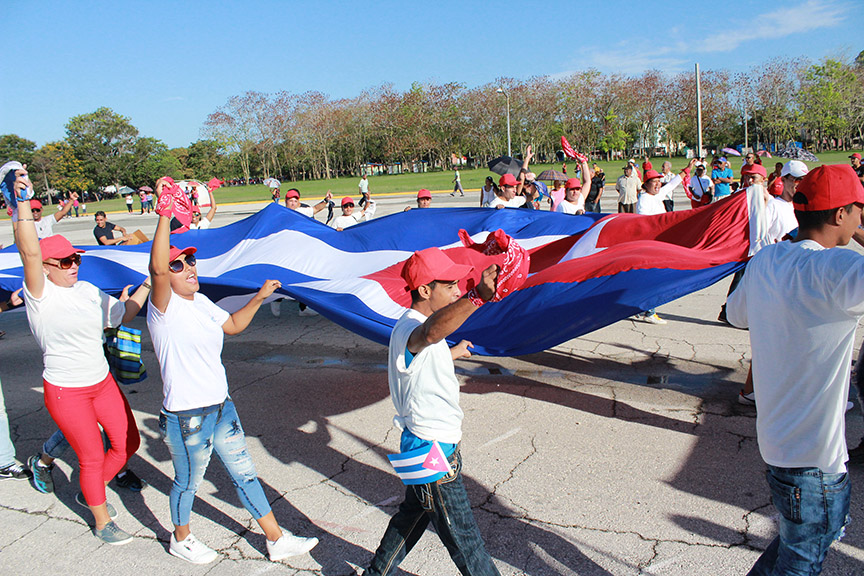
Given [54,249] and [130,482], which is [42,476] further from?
[54,249]

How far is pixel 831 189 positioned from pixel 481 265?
54.9 inches

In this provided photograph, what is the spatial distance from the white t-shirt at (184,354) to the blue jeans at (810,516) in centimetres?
249

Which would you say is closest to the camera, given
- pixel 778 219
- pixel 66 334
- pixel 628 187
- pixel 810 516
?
pixel 810 516

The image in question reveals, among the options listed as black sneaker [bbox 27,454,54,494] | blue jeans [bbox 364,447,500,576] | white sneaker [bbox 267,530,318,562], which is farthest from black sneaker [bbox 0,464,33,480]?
blue jeans [bbox 364,447,500,576]

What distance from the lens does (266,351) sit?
7.23 metres

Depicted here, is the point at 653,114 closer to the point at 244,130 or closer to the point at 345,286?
the point at 244,130

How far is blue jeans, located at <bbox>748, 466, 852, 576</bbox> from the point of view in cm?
211


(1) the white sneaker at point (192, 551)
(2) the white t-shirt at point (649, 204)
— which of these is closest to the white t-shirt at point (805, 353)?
(1) the white sneaker at point (192, 551)

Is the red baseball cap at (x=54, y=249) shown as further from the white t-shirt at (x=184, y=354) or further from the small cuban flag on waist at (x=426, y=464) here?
the small cuban flag on waist at (x=426, y=464)

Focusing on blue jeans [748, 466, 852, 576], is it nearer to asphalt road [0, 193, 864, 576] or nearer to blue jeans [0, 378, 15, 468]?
asphalt road [0, 193, 864, 576]

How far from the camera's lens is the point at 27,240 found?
3.21 meters

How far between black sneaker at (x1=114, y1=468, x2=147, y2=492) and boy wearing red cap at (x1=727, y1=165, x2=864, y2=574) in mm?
3605

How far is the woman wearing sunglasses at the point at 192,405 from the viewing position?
3.09 m

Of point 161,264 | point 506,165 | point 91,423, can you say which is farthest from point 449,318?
point 506,165
